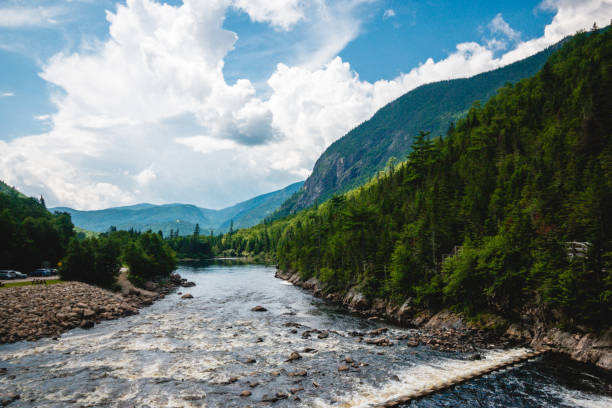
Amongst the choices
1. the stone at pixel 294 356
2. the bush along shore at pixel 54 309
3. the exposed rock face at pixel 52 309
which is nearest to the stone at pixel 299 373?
the stone at pixel 294 356

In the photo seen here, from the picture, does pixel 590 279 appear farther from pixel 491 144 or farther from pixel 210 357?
Answer: pixel 491 144

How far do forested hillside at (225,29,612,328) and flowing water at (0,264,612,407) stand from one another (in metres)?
8.73

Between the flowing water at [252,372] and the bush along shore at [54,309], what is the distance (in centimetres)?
281

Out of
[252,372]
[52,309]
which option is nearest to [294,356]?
[252,372]

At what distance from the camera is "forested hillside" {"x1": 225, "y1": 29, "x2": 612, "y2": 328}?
3106 centimetres

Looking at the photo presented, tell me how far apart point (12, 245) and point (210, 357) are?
245 feet

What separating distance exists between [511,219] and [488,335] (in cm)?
1682

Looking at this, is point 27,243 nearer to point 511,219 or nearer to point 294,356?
point 294,356

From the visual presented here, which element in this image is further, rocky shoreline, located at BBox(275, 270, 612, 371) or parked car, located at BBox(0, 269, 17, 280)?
parked car, located at BBox(0, 269, 17, 280)

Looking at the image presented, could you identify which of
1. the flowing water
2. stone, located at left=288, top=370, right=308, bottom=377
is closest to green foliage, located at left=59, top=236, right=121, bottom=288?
the flowing water

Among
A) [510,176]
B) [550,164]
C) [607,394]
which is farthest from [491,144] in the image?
[607,394]

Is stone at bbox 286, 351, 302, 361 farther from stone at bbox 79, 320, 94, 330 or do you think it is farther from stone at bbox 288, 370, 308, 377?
stone at bbox 79, 320, 94, 330

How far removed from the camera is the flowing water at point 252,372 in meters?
22.0

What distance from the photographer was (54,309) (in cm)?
4431
